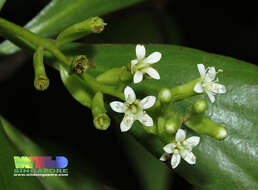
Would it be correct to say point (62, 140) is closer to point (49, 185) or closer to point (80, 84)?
point (49, 185)

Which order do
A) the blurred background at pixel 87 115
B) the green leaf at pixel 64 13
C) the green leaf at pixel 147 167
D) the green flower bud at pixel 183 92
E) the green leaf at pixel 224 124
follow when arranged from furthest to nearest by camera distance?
1. the green leaf at pixel 147 167
2. the blurred background at pixel 87 115
3. the green leaf at pixel 64 13
4. the green leaf at pixel 224 124
5. the green flower bud at pixel 183 92

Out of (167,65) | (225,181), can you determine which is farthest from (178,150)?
(167,65)

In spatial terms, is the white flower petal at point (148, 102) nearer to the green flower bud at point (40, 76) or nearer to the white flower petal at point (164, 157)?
the white flower petal at point (164, 157)

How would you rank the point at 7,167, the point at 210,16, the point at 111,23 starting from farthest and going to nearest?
the point at 210,16, the point at 111,23, the point at 7,167

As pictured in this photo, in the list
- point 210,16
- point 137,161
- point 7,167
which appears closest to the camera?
point 7,167

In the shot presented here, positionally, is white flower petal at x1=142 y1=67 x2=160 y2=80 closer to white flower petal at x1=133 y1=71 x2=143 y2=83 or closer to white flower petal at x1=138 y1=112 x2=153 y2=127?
white flower petal at x1=133 y1=71 x2=143 y2=83

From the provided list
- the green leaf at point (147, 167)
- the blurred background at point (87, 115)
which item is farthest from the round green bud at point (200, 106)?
the green leaf at point (147, 167)

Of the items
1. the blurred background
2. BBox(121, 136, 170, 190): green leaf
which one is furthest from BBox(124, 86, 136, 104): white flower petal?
BBox(121, 136, 170, 190): green leaf
